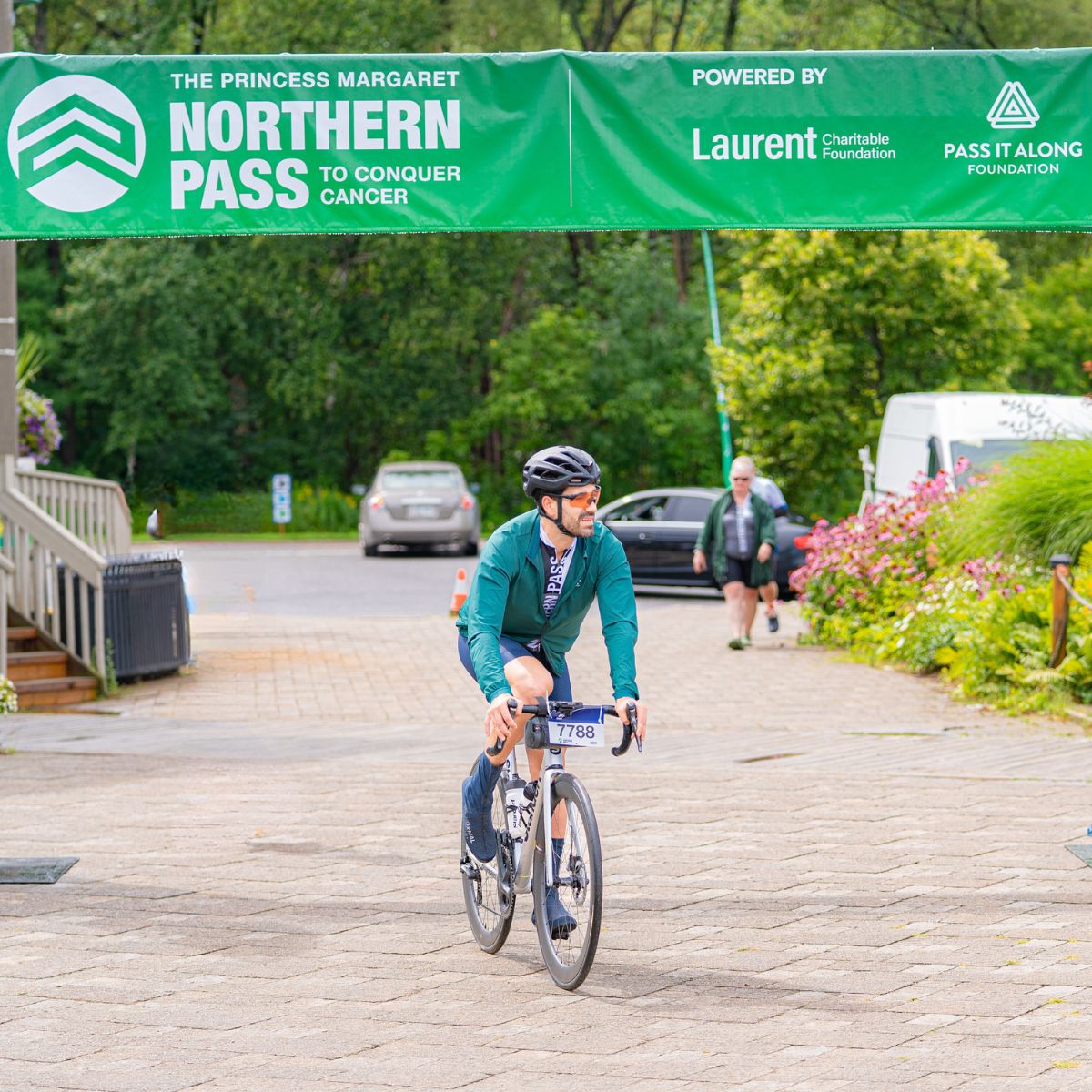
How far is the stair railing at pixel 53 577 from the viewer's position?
1452 cm

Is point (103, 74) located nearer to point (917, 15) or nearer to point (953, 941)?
point (953, 941)

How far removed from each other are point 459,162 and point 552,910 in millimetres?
4169

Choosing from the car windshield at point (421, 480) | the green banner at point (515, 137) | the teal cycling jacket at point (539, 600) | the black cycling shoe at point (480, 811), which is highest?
the green banner at point (515, 137)

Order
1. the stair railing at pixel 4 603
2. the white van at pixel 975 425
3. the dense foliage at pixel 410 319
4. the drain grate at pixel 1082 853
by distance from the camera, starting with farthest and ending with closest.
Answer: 1. the dense foliage at pixel 410 319
2. the white van at pixel 975 425
3. the stair railing at pixel 4 603
4. the drain grate at pixel 1082 853

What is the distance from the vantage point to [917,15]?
48.5 metres

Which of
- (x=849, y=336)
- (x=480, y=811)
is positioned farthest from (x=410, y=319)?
(x=480, y=811)

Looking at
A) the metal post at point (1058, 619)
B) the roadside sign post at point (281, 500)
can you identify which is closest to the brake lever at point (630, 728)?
the metal post at point (1058, 619)

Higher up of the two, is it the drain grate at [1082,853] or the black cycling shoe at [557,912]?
the black cycling shoe at [557,912]

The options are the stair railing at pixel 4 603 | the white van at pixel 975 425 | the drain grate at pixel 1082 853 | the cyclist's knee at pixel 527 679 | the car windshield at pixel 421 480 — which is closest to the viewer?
the cyclist's knee at pixel 527 679

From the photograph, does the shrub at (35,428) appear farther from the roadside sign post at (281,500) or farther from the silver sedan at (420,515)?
the roadside sign post at (281,500)

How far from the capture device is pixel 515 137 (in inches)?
355

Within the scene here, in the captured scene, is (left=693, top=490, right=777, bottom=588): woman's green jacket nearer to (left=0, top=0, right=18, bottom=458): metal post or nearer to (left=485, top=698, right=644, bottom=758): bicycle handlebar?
(left=0, top=0, right=18, bottom=458): metal post

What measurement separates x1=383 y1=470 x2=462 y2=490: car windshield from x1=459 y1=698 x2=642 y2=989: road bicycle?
92.9ft

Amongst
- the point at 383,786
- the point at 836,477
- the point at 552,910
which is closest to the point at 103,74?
the point at 383,786
